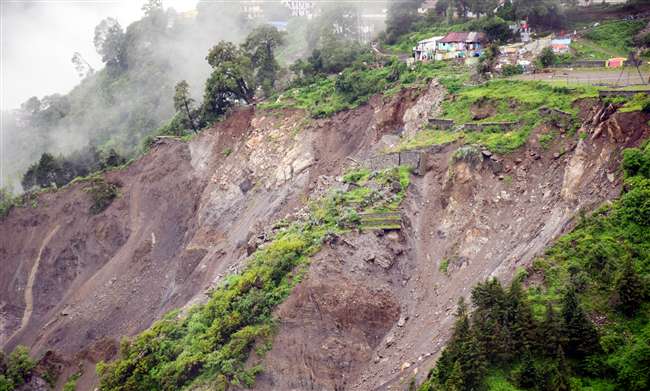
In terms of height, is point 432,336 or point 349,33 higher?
point 349,33

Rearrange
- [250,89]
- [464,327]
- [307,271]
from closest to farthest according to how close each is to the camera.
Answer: [464,327] → [307,271] → [250,89]

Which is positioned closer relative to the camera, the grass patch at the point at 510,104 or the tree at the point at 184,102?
the grass patch at the point at 510,104

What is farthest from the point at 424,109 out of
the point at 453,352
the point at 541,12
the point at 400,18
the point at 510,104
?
the point at 453,352

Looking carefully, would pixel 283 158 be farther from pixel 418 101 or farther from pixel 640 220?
pixel 640 220

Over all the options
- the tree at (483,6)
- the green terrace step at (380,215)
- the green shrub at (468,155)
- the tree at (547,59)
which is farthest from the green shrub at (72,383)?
the tree at (483,6)

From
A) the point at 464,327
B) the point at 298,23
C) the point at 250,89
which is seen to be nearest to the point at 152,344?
the point at 464,327

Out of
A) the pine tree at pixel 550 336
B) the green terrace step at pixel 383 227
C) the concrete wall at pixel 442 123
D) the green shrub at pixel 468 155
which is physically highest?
the concrete wall at pixel 442 123

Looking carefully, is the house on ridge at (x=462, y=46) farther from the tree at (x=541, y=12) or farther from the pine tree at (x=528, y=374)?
the pine tree at (x=528, y=374)
